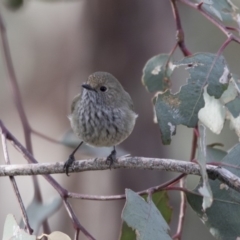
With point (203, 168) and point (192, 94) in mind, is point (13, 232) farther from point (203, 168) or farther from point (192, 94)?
point (192, 94)

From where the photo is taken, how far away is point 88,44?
359 cm

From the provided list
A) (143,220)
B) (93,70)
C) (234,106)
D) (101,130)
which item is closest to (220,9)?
(234,106)

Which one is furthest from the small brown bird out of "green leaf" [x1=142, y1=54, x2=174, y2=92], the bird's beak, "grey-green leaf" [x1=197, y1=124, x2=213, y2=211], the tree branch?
"grey-green leaf" [x1=197, y1=124, x2=213, y2=211]

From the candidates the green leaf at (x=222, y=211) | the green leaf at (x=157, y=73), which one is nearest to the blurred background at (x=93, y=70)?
the green leaf at (x=157, y=73)

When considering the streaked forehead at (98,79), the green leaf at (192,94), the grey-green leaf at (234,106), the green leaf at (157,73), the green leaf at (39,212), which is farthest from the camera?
the streaked forehead at (98,79)

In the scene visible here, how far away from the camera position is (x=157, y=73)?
211 centimetres

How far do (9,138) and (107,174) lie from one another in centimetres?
189

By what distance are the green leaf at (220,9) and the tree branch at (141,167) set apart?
526 millimetres

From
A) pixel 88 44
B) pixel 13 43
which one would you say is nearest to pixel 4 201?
pixel 13 43

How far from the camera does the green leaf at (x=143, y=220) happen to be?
1.34 m

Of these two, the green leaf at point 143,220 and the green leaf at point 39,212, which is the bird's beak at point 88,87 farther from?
the green leaf at point 143,220

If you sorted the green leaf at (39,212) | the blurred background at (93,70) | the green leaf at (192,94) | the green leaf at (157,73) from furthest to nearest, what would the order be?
the blurred background at (93,70) → the green leaf at (157,73) → the green leaf at (39,212) → the green leaf at (192,94)

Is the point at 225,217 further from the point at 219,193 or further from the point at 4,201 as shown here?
the point at 4,201

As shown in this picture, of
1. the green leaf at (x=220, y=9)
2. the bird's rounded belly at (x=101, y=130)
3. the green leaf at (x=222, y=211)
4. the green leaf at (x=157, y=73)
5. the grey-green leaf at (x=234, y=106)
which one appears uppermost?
the green leaf at (x=220, y=9)
